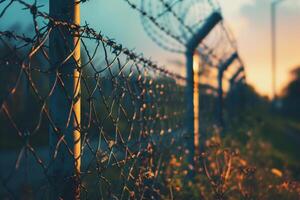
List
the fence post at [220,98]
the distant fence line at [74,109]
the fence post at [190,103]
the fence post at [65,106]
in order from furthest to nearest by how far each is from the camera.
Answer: the fence post at [220,98] < the fence post at [190,103] < the fence post at [65,106] < the distant fence line at [74,109]

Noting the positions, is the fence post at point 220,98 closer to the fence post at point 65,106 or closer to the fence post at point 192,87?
the fence post at point 192,87

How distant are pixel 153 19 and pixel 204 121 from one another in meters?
3.47

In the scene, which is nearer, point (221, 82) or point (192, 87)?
point (192, 87)

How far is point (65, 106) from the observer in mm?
2057

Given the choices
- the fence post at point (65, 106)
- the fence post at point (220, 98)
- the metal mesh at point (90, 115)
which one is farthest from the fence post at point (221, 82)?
the fence post at point (65, 106)

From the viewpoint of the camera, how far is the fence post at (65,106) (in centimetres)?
203

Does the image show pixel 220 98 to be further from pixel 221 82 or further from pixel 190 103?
pixel 190 103

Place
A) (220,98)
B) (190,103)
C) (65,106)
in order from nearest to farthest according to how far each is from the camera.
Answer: (65,106), (190,103), (220,98)

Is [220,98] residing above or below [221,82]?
below

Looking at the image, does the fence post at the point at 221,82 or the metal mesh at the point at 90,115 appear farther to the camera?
the fence post at the point at 221,82

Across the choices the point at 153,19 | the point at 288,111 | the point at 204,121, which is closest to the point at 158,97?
the point at 153,19

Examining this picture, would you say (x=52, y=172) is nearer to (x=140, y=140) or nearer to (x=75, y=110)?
(x=75, y=110)

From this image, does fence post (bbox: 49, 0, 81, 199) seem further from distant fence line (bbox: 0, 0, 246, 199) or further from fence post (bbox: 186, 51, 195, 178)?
fence post (bbox: 186, 51, 195, 178)

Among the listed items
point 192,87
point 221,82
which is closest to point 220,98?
point 221,82
